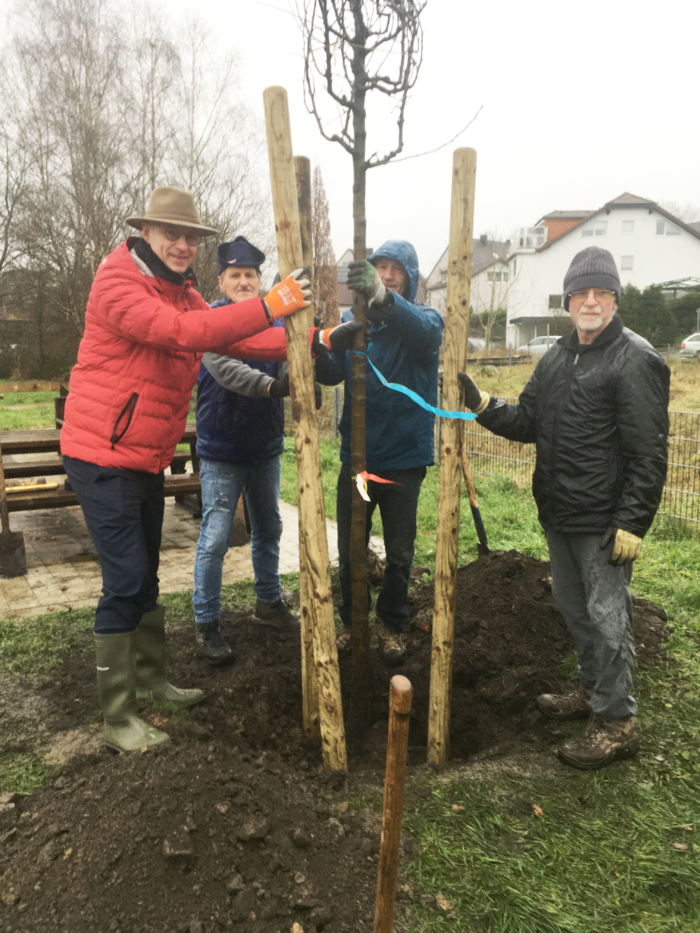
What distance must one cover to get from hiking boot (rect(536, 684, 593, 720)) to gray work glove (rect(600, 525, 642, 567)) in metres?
0.84

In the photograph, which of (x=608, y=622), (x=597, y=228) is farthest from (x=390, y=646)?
(x=597, y=228)

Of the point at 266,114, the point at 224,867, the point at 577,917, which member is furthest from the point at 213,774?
the point at 266,114

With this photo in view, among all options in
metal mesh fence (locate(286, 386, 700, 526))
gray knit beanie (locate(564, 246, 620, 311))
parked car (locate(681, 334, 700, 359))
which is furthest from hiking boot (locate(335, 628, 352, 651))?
parked car (locate(681, 334, 700, 359))

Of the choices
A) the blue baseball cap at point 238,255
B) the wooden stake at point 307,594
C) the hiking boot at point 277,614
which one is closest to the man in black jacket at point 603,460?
the wooden stake at point 307,594

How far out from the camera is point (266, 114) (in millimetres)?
2305

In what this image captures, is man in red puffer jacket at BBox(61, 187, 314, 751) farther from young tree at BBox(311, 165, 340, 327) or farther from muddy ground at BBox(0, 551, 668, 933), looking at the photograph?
young tree at BBox(311, 165, 340, 327)

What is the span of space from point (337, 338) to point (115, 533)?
49.0 inches

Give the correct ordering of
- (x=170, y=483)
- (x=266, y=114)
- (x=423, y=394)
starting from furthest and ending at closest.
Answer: (x=170, y=483), (x=423, y=394), (x=266, y=114)

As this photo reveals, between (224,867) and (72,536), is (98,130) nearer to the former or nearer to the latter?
(72,536)

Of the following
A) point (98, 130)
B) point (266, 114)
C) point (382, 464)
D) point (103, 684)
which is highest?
point (98, 130)

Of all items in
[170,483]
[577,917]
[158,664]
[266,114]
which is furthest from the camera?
[170,483]

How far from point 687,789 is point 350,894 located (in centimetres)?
143

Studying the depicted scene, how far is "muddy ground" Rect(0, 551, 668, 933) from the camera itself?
1.95m

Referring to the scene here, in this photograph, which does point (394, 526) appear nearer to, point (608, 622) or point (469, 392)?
point (469, 392)
